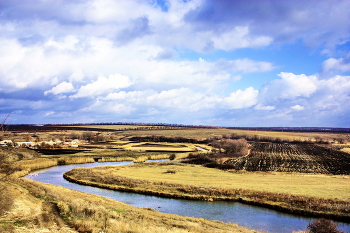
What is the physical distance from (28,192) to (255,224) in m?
23.5

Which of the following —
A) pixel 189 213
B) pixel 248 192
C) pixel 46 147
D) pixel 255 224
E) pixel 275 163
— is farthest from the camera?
pixel 46 147

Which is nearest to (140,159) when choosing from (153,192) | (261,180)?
(153,192)

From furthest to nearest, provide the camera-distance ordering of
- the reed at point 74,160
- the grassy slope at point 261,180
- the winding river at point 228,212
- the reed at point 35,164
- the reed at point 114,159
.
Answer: the reed at point 114,159 < the reed at point 74,160 < the reed at point 35,164 < the grassy slope at point 261,180 < the winding river at point 228,212

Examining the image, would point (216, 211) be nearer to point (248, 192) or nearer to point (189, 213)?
point (189, 213)

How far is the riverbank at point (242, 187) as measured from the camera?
29.1 m

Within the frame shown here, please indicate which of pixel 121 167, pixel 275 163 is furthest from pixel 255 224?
pixel 275 163

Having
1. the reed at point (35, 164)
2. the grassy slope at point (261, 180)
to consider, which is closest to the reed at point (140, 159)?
the grassy slope at point (261, 180)

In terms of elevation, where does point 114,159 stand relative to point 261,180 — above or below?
below

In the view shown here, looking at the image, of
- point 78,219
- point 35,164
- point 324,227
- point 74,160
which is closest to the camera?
point 324,227

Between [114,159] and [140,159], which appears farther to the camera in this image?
[114,159]

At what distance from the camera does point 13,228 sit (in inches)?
623

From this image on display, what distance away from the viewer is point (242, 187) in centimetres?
3662

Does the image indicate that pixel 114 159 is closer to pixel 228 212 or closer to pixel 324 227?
pixel 228 212

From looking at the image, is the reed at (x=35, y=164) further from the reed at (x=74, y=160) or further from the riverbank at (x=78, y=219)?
the riverbank at (x=78, y=219)
